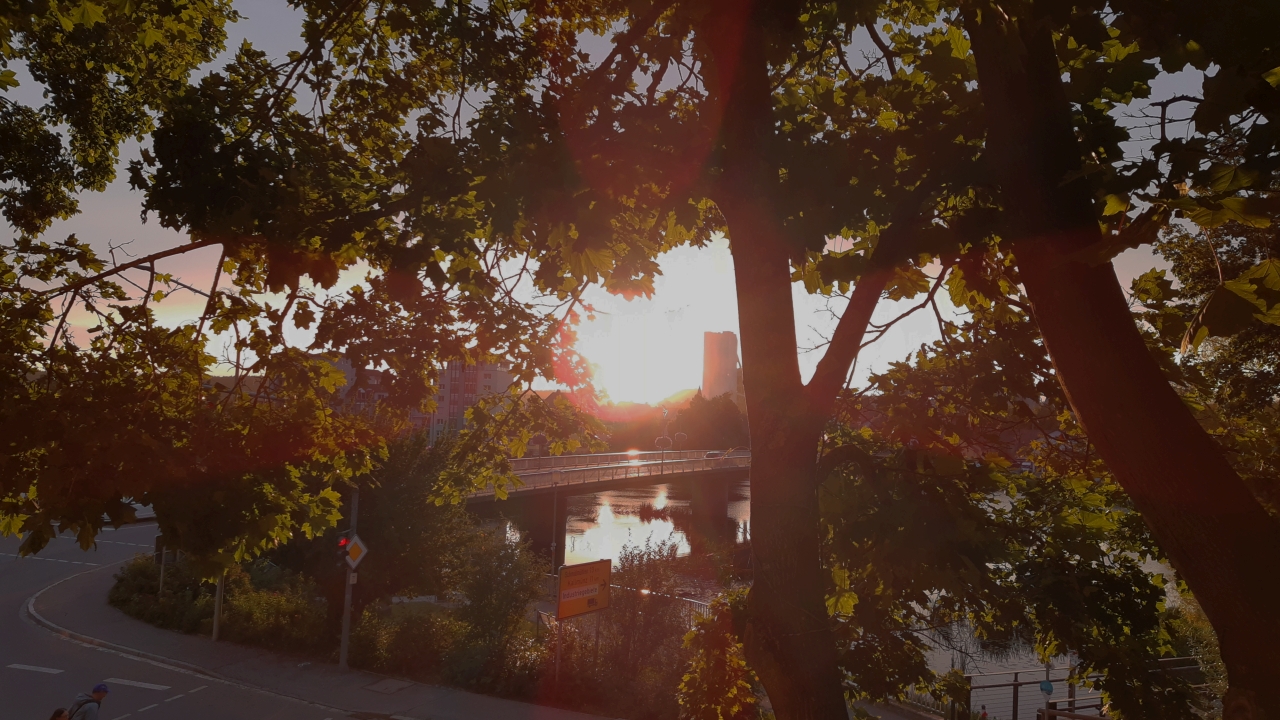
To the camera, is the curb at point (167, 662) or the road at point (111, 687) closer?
the road at point (111, 687)

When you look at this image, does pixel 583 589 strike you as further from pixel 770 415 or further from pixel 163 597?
pixel 163 597

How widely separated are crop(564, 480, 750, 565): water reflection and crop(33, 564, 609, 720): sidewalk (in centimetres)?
1639

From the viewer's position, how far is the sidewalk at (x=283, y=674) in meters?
14.0

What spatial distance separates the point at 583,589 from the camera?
13836mm

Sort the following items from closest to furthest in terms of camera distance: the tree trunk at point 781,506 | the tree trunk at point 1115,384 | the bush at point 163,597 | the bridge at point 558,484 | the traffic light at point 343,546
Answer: the tree trunk at point 1115,384, the tree trunk at point 781,506, the traffic light at point 343,546, the bush at point 163,597, the bridge at point 558,484

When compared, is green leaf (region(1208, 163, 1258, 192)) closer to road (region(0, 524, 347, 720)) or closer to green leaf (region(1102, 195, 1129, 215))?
green leaf (region(1102, 195, 1129, 215))

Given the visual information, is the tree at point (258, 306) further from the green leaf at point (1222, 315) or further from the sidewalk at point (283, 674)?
the sidewalk at point (283, 674)

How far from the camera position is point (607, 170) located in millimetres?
4266

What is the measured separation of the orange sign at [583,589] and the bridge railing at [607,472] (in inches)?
479

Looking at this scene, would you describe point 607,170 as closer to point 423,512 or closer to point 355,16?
point 355,16

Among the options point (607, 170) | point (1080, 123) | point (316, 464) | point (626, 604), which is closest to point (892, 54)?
point (1080, 123)

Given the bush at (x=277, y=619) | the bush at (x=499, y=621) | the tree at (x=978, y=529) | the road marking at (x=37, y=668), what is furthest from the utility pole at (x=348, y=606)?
the tree at (x=978, y=529)

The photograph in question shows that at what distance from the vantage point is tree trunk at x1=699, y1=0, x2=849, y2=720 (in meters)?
3.77

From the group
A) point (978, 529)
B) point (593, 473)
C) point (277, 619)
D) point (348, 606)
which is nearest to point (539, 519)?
point (593, 473)
